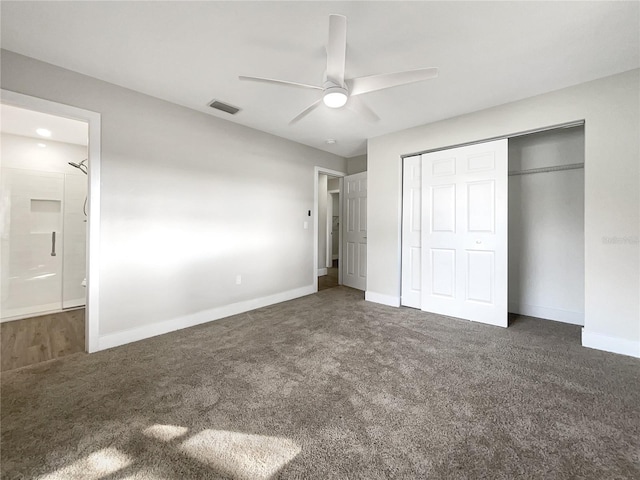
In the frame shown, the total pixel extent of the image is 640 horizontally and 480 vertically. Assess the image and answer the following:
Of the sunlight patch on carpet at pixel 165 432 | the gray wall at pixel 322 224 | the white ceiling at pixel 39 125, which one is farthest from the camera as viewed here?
the gray wall at pixel 322 224

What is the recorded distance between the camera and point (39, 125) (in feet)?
10.2

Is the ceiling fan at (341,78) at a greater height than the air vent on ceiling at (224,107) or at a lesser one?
lesser

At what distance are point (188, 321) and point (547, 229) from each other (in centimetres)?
457

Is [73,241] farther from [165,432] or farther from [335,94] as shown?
[335,94]

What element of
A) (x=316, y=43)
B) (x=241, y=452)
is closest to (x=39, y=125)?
(x=316, y=43)

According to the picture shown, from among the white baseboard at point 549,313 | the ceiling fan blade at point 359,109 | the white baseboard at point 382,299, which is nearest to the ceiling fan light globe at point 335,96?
the ceiling fan blade at point 359,109

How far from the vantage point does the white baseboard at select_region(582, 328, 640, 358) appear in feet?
7.57

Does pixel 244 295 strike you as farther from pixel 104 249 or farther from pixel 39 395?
pixel 39 395

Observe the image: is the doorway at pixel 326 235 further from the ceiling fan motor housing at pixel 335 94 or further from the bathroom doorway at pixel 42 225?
the bathroom doorway at pixel 42 225

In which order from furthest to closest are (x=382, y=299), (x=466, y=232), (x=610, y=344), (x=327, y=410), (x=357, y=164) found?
(x=357, y=164), (x=382, y=299), (x=466, y=232), (x=610, y=344), (x=327, y=410)

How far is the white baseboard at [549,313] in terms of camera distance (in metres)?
3.12

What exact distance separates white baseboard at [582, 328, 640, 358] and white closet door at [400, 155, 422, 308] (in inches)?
65.3

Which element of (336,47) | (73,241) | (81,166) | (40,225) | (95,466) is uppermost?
(336,47)

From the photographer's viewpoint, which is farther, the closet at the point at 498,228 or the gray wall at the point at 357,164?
the gray wall at the point at 357,164
